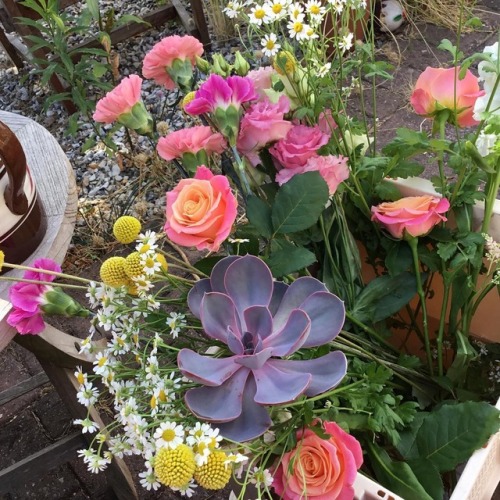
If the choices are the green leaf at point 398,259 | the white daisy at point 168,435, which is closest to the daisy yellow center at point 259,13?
the green leaf at point 398,259

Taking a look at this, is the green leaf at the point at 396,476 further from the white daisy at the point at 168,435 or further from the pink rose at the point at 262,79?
A: the pink rose at the point at 262,79

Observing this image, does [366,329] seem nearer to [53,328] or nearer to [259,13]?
[259,13]

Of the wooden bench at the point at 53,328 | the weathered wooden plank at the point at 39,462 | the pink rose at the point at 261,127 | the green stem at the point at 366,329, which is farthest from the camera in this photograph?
the weathered wooden plank at the point at 39,462

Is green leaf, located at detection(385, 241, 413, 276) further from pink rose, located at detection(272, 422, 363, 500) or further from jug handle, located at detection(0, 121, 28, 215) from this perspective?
jug handle, located at detection(0, 121, 28, 215)

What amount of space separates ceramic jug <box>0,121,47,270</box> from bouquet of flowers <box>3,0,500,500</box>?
0.19 meters

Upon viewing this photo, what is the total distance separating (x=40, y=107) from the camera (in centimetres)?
258

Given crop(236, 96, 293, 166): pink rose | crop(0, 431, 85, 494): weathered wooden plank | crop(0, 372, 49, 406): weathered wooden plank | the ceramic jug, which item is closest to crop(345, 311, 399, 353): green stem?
crop(236, 96, 293, 166): pink rose

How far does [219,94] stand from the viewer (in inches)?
23.3

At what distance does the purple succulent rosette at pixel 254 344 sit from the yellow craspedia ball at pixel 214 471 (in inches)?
1.0

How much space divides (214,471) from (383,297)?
356 mm

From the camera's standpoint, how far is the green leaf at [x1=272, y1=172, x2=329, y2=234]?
0.64 m

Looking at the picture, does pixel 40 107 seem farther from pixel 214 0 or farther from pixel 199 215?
pixel 199 215

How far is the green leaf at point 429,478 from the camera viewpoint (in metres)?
0.68

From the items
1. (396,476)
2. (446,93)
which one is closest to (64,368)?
(396,476)
